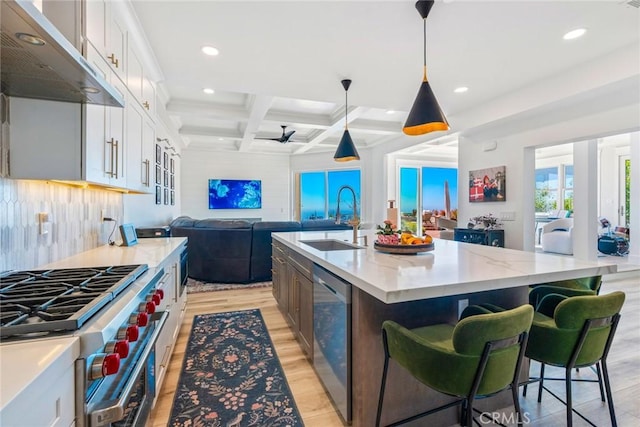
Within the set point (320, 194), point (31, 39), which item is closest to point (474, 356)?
point (31, 39)

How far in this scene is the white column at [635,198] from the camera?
6.14 metres

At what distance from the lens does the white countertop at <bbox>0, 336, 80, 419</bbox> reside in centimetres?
59

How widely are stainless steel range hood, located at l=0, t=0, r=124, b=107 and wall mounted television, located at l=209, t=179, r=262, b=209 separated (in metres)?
7.10

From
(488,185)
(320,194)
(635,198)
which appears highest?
(320,194)

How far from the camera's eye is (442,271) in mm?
1567

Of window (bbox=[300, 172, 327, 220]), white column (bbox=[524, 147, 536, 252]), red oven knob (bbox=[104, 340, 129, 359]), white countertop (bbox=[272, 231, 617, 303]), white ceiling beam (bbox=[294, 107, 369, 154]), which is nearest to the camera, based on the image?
red oven knob (bbox=[104, 340, 129, 359])

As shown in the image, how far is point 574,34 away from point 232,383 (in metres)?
4.15

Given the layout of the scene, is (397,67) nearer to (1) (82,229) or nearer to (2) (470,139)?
(2) (470,139)

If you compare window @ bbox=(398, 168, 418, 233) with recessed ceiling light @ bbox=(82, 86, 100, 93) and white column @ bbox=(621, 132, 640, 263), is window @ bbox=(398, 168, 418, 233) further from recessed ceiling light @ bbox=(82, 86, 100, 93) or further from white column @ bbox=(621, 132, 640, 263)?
recessed ceiling light @ bbox=(82, 86, 100, 93)

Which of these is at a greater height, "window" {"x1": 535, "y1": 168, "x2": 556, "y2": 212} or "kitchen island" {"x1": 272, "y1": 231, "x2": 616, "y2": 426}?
"window" {"x1": 535, "y1": 168, "x2": 556, "y2": 212}

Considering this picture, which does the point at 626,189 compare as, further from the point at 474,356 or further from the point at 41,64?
the point at 41,64

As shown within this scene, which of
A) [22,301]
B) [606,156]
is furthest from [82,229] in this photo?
[606,156]

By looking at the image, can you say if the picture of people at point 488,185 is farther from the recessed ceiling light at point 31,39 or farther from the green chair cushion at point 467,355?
the recessed ceiling light at point 31,39

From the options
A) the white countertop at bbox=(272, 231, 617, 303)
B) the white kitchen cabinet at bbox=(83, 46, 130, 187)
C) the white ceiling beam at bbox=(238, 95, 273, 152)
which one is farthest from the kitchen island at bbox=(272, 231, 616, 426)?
→ the white ceiling beam at bbox=(238, 95, 273, 152)
